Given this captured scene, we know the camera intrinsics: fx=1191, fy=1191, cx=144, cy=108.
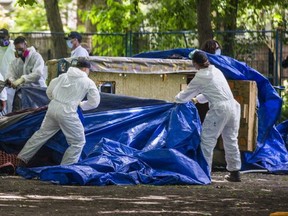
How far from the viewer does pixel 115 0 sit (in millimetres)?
31453

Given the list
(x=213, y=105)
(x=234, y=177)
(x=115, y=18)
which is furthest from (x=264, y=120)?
(x=115, y=18)

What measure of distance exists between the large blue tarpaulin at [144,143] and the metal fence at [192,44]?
19.3ft

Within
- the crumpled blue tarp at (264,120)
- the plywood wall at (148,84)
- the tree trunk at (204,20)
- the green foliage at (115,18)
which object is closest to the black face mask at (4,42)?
the plywood wall at (148,84)

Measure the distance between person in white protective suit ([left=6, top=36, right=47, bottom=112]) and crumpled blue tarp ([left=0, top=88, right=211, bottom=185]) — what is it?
6.60ft

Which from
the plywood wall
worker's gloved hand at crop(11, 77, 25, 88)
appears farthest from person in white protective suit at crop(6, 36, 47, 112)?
the plywood wall

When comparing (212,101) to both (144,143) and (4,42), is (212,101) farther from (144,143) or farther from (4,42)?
(4,42)

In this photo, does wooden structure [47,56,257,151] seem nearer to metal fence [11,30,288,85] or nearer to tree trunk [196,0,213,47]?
tree trunk [196,0,213,47]

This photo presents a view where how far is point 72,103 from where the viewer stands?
1656 centimetres

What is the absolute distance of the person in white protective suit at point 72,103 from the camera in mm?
16516

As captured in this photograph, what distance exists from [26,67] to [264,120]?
4080mm

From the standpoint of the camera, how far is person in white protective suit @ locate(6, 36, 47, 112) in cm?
1955

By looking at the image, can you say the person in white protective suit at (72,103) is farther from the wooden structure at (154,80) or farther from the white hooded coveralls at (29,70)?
the white hooded coveralls at (29,70)

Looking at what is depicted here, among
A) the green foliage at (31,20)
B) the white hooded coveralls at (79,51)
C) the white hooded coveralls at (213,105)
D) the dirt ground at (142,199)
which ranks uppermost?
the white hooded coveralls at (79,51)

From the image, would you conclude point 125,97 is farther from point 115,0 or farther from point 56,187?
point 115,0
